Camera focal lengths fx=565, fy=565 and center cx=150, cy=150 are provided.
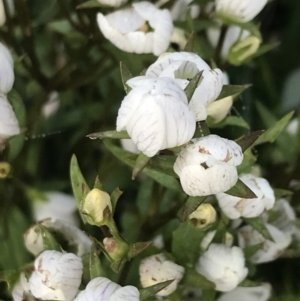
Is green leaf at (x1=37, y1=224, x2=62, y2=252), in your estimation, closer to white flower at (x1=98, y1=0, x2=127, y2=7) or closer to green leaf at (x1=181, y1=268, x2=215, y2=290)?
green leaf at (x1=181, y1=268, x2=215, y2=290)

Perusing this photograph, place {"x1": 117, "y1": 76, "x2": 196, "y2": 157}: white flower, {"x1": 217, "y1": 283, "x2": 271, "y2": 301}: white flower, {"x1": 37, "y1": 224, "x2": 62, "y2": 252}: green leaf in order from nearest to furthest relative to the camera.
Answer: {"x1": 117, "y1": 76, "x2": 196, "y2": 157}: white flower
{"x1": 37, "y1": 224, "x2": 62, "y2": 252}: green leaf
{"x1": 217, "y1": 283, "x2": 271, "y2": 301}: white flower

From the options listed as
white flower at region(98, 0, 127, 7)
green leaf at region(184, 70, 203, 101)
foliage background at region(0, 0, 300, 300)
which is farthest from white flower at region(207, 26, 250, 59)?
green leaf at region(184, 70, 203, 101)

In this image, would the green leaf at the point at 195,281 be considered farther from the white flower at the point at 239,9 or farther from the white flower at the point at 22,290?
the white flower at the point at 239,9

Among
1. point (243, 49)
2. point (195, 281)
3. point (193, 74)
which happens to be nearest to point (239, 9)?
point (243, 49)

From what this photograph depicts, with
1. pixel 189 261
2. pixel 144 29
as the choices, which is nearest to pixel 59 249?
pixel 189 261

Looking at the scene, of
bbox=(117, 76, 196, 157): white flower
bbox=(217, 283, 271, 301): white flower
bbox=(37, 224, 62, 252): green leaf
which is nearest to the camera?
bbox=(117, 76, 196, 157): white flower

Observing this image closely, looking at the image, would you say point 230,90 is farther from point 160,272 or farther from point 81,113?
point 81,113

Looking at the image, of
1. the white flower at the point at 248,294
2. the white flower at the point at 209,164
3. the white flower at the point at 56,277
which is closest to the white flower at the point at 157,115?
the white flower at the point at 209,164
